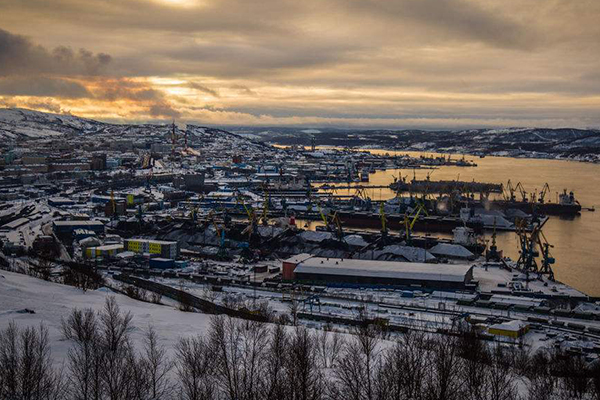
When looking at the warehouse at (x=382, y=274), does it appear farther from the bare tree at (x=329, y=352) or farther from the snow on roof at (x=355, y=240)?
the bare tree at (x=329, y=352)

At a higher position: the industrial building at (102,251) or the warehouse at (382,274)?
the warehouse at (382,274)

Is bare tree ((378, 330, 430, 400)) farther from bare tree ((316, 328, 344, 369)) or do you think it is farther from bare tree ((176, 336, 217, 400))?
bare tree ((176, 336, 217, 400))

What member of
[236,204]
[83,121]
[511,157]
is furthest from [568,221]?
[83,121]

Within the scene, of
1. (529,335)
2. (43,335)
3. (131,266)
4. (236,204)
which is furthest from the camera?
(236,204)

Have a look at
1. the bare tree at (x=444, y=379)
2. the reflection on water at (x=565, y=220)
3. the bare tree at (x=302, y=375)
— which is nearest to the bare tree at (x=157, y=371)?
the bare tree at (x=302, y=375)

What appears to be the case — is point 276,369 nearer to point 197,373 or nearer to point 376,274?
point 197,373

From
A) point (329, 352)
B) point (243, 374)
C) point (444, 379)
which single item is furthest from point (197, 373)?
point (444, 379)

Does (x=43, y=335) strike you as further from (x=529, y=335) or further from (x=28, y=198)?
(x=28, y=198)
